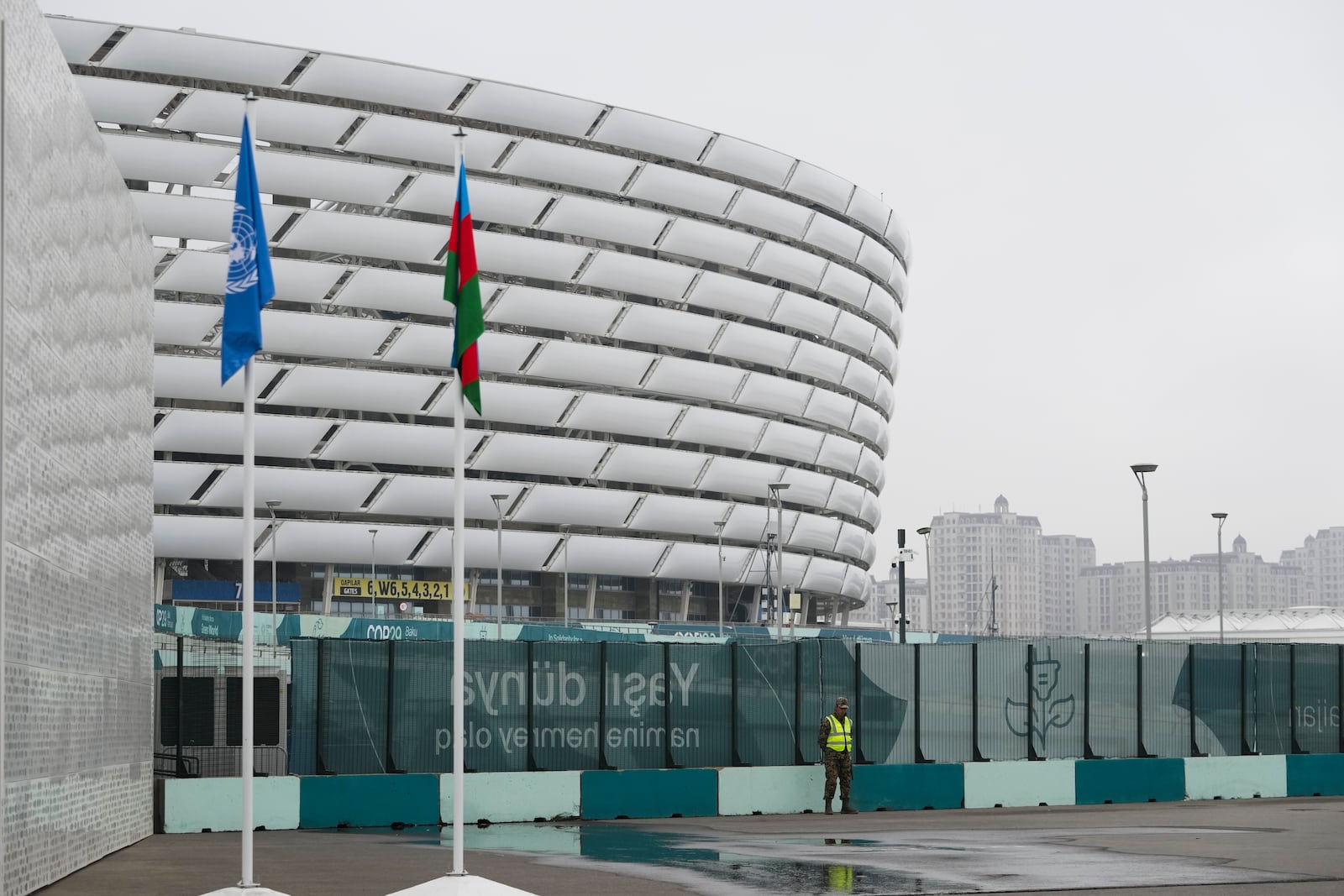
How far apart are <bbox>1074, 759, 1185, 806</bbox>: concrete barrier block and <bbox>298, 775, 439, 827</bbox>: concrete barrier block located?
11.3 metres

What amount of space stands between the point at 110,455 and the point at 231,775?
5.75 metres

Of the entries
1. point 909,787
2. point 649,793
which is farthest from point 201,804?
point 909,787

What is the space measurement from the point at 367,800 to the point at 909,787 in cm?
883

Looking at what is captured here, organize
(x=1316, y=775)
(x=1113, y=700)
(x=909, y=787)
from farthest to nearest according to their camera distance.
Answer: (x=1316, y=775), (x=1113, y=700), (x=909, y=787)

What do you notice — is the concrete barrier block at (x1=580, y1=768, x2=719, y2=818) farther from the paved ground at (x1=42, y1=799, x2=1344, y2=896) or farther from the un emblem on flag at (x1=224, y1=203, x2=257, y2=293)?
the un emblem on flag at (x1=224, y1=203, x2=257, y2=293)

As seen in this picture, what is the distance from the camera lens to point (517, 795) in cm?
2289

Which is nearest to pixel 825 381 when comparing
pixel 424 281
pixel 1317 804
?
pixel 424 281

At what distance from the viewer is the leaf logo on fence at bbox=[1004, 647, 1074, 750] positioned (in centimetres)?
2703

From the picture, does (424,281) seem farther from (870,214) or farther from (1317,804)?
(1317,804)

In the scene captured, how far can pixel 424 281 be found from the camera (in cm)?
8731

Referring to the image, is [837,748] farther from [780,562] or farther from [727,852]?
[780,562]

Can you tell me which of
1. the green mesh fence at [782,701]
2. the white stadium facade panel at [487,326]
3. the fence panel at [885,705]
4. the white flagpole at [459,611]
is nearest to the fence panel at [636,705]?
the green mesh fence at [782,701]

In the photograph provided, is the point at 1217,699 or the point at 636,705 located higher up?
the point at 636,705

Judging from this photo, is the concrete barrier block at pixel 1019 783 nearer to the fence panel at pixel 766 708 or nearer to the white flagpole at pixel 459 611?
the fence panel at pixel 766 708
